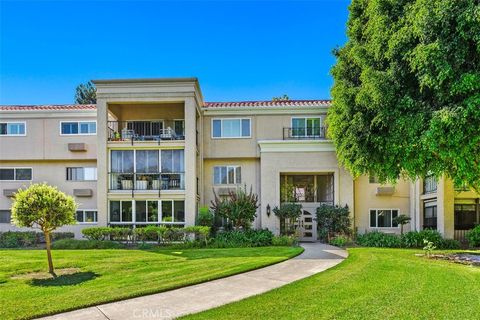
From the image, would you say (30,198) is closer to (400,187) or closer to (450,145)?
(450,145)

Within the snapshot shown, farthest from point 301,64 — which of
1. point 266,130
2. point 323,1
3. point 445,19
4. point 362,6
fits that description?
point 445,19

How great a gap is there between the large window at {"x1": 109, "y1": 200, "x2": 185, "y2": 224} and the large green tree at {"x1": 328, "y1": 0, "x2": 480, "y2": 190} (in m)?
11.1

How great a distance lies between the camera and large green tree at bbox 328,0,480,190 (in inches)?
423

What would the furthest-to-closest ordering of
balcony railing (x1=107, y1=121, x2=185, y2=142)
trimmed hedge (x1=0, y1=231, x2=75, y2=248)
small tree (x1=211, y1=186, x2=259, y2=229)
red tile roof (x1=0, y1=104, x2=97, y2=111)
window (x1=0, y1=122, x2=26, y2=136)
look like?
1. window (x1=0, y1=122, x2=26, y2=136)
2. red tile roof (x1=0, y1=104, x2=97, y2=111)
3. balcony railing (x1=107, y1=121, x2=185, y2=142)
4. small tree (x1=211, y1=186, x2=259, y2=229)
5. trimmed hedge (x1=0, y1=231, x2=75, y2=248)

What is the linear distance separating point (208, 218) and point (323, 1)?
42.6ft

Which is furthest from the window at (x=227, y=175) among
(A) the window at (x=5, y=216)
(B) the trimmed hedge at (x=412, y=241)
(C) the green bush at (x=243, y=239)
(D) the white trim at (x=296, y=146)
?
(A) the window at (x=5, y=216)

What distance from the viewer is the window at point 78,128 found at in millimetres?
25125

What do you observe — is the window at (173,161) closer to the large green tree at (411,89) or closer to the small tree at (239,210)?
the small tree at (239,210)

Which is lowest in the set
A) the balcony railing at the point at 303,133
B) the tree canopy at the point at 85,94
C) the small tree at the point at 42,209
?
the small tree at the point at 42,209

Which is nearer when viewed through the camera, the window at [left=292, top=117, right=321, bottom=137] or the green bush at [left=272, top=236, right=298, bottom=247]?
the green bush at [left=272, top=236, right=298, bottom=247]

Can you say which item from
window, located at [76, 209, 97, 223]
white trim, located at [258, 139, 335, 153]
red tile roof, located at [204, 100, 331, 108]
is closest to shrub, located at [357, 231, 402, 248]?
white trim, located at [258, 139, 335, 153]

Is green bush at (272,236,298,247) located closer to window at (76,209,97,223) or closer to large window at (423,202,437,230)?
large window at (423,202,437,230)

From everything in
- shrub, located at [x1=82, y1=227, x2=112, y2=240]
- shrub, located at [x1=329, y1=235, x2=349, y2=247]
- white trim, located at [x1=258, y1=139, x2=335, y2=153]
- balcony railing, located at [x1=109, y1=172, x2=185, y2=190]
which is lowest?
shrub, located at [x1=329, y1=235, x2=349, y2=247]

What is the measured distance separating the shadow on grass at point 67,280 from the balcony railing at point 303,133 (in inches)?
635
